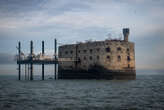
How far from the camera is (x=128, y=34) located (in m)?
59.1

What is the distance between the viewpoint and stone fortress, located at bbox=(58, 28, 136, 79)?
53.5 meters

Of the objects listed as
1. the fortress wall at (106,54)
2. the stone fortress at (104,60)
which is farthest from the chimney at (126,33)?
the fortress wall at (106,54)

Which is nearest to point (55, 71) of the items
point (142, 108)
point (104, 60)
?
point (104, 60)

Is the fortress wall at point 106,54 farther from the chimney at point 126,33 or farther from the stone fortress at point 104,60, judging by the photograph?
the chimney at point 126,33

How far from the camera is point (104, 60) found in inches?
2124

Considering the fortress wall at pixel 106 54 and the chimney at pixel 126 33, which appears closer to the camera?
the fortress wall at pixel 106 54

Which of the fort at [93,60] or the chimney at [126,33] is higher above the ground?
the chimney at [126,33]

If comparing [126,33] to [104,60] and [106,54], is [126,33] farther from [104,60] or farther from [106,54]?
[104,60]

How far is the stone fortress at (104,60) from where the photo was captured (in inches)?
2108

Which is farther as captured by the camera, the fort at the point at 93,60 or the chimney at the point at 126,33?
the chimney at the point at 126,33

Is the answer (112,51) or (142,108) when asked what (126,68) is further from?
(142,108)

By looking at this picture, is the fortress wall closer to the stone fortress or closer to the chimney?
the stone fortress

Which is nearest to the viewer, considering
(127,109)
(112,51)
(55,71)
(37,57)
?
(127,109)

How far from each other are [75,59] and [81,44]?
4502 mm
